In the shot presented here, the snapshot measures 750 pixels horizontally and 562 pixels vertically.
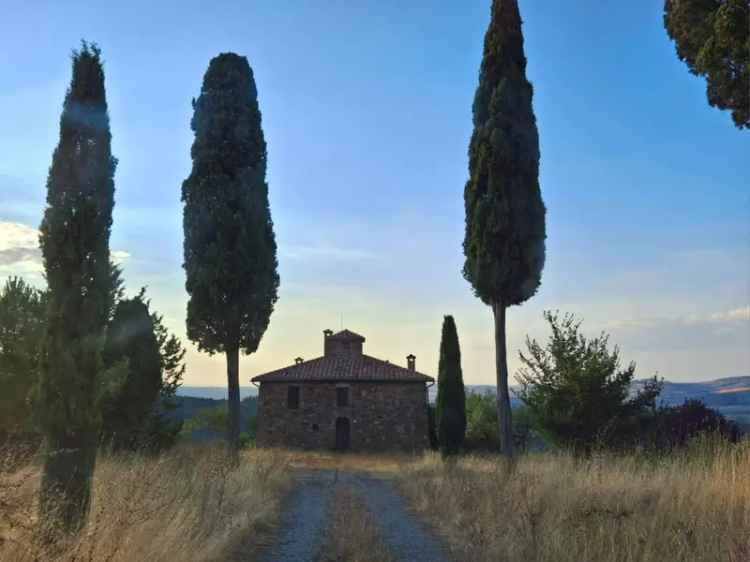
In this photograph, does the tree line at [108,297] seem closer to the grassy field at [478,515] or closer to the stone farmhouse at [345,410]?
the grassy field at [478,515]

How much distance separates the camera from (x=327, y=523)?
10.1 meters

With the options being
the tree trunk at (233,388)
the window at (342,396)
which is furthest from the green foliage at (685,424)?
the window at (342,396)

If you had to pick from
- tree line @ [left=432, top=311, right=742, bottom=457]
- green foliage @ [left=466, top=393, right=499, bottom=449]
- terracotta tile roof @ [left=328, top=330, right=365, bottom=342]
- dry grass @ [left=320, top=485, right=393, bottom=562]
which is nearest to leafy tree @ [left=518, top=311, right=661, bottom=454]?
tree line @ [left=432, top=311, right=742, bottom=457]

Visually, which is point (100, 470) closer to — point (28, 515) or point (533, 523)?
point (28, 515)

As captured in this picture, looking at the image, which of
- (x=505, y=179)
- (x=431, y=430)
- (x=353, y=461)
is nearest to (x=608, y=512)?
(x=505, y=179)

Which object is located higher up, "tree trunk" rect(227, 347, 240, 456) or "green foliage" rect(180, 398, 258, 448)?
"tree trunk" rect(227, 347, 240, 456)

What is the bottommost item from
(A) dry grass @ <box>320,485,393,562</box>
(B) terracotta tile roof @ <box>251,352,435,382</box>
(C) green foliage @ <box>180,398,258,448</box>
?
(C) green foliage @ <box>180,398,258,448</box>

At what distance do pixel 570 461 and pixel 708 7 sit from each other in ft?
25.0

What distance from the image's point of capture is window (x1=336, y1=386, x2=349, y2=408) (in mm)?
34812

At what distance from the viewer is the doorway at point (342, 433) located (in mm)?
34906

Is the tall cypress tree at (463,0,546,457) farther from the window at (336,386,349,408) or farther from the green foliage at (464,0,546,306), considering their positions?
Answer: the window at (336,386,349,408)

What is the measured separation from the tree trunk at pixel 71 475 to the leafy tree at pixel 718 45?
891 centimetres

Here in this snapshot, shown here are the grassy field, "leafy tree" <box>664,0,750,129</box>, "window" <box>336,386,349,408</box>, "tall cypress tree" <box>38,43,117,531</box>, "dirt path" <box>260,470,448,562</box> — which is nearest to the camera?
the grassy field

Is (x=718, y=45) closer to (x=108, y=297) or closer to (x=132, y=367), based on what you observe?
(x=108, y=297)
